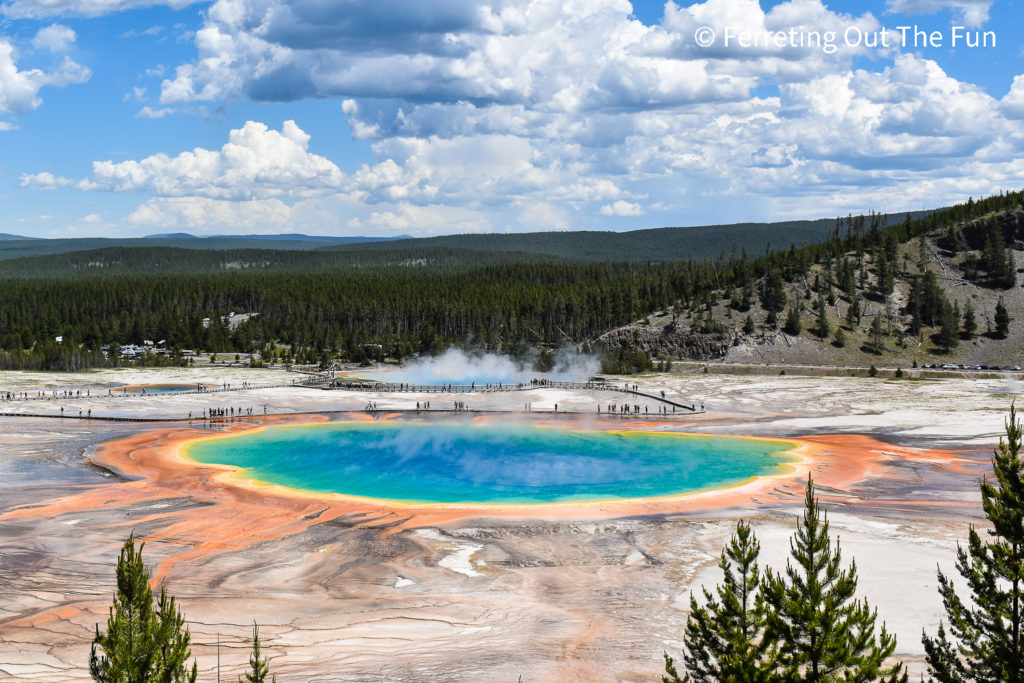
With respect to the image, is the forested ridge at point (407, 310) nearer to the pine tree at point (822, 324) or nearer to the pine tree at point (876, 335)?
the pine tree at point (822, 324)

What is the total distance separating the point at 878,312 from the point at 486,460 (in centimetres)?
8388

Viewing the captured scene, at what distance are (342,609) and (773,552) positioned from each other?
50.1ft

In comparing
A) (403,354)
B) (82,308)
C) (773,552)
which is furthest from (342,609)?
(82,308)

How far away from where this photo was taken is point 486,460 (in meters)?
53.4

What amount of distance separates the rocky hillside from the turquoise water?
182 feet

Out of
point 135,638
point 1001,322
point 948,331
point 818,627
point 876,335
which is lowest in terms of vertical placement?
point 818,627

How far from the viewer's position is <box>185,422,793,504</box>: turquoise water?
145 feet

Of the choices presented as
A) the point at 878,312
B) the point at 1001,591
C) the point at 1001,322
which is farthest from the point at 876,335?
the point at 1001,591

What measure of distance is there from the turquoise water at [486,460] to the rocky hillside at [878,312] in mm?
55375

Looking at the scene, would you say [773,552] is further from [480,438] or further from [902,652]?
[480,438]

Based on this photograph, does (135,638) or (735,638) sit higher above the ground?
(135,638)

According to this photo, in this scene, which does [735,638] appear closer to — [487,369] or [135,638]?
[135,638]

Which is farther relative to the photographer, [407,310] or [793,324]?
[407,310]

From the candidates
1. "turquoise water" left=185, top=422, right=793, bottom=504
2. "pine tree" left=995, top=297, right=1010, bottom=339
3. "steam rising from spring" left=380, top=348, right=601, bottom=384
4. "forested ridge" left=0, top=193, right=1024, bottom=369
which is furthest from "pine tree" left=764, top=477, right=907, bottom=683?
"pine tree" left=995, top=297, right=1010, bottom=339
